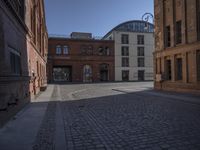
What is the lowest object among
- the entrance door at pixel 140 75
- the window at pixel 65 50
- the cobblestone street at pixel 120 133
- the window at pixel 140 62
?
the cobblestone street at pixel 120 133

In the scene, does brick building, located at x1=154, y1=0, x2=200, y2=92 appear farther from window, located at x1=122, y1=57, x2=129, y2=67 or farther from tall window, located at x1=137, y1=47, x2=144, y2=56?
tall window, located at x1=137, y1=47, x2=144, y2=56

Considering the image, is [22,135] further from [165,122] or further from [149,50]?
[149,50]

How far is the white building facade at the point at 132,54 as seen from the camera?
4950cm

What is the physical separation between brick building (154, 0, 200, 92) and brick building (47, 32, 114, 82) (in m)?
25.8

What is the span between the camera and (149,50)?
52969mm

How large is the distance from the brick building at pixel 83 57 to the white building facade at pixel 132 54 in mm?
1808

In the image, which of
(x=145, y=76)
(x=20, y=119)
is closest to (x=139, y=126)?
(x=20, y=119)

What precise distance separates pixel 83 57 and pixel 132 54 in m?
12.1

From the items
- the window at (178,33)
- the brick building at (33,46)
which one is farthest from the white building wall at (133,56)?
the window at (178,33)

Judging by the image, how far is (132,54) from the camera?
51.1m

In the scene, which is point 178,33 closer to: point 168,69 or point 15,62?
point 168,69

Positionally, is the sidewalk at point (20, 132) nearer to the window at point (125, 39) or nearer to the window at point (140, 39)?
the window at point (125, 39)

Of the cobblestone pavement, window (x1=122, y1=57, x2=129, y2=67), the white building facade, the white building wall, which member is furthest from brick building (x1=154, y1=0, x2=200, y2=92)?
window (x1=122, y1=57, x2=129, y2=67)

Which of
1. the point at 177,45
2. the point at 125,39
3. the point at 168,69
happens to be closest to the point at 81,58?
the point at 125,39
